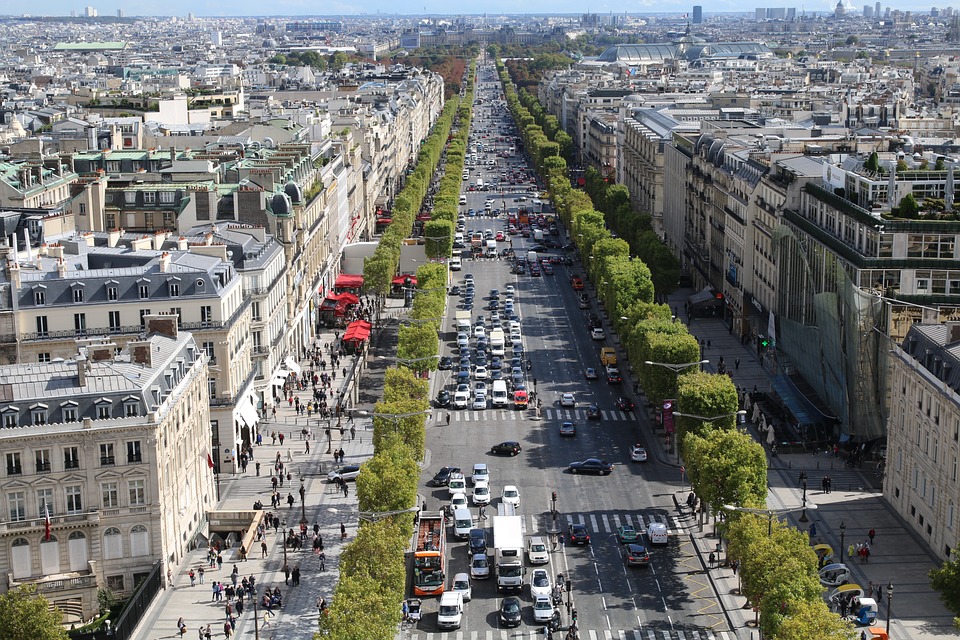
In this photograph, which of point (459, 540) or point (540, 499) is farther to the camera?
point (540, 499)

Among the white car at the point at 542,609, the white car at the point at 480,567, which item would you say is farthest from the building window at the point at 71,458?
the white car at the point at 542,609

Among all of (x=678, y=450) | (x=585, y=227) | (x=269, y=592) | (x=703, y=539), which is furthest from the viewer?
(x=585, y=227)

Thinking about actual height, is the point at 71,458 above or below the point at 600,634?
above

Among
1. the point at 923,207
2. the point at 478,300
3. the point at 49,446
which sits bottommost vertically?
the point at 478,300

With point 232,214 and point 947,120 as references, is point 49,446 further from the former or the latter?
point 947,120

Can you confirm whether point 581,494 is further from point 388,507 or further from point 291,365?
point 291,365

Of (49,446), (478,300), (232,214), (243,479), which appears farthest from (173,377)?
(478,300)

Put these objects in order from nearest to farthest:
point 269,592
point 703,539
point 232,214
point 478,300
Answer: point 269,592, point 703,539, point 232,214, point 478,300

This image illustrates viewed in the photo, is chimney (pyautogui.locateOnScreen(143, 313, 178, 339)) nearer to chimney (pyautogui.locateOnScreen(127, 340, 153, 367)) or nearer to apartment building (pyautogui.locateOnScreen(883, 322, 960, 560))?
chimney (pyautogui.locateOnScreen(127, 340, 153, 367))

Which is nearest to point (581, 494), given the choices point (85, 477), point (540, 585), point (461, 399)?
point (540, 585)
